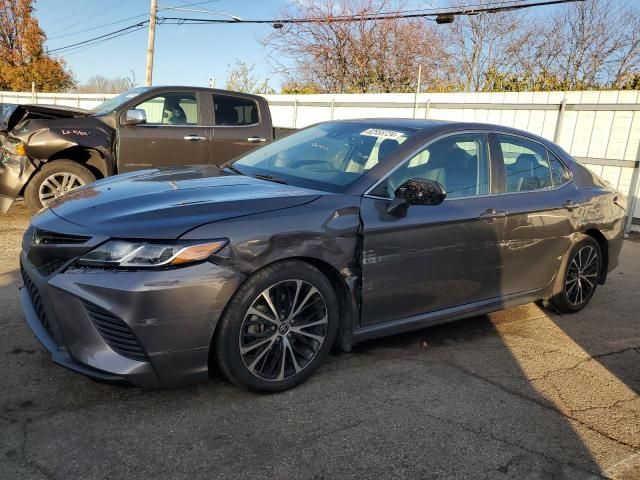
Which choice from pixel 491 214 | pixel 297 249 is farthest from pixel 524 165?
pixel 297 249

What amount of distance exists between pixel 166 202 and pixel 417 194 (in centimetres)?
144

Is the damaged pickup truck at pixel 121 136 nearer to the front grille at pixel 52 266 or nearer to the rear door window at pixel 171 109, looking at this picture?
the rear door window at pixel 171 109

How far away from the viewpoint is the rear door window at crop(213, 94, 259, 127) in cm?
764

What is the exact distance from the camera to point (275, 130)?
8312 mm

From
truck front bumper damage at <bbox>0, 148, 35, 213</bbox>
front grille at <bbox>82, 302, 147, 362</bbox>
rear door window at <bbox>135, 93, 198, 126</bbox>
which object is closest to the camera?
front grille at <bbox>82, 302, 147, 362</bbox>

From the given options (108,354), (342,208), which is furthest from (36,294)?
(342,208)

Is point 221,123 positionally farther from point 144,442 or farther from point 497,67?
point 497,67

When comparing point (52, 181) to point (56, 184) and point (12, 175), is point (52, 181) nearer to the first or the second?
point (56, 184)

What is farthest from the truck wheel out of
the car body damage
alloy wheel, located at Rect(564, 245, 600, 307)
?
alloy wheel, located at Rect(564, 245, 600, 307)

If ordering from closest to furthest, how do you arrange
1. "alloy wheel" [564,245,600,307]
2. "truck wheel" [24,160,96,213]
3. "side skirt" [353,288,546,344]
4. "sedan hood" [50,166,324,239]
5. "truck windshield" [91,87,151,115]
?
"sedan hood" [50,166,324,239]
"side skirt" [353,288,546,344]
"alloy wheel" [564,245,600,307]
"truck wheel" [24,160,96,213]
"truck windshield" [91,87,151,115]

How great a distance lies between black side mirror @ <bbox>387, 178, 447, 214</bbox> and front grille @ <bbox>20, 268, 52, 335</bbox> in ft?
6.45

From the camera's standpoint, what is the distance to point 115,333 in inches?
101

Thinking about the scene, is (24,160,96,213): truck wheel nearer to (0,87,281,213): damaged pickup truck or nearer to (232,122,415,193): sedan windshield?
(0,87,281,213): damaged pickup truck

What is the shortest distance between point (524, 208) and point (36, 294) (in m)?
3.25
